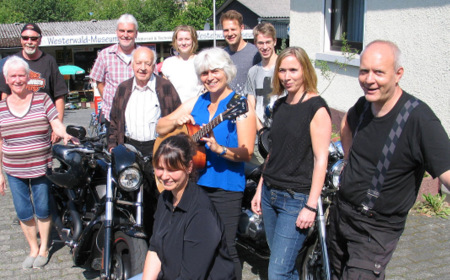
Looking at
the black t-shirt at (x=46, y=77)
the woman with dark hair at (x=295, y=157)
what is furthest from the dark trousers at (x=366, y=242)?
the black t-shirt at (x=46, y=77)

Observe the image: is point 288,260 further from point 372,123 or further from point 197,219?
point 372,123

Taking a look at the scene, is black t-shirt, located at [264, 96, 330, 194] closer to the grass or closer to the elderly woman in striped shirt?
the elderly woman in striped shirt

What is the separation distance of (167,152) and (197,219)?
39cm

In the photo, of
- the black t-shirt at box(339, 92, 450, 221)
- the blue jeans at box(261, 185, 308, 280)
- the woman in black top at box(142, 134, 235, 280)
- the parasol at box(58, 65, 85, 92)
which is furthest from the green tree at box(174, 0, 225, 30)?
the black t-shirt at box(339, 92, 450, 221)

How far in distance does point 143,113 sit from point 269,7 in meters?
31.2

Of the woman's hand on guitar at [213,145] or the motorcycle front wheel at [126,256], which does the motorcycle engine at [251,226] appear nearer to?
the motorcycle front wheel at [126,256]

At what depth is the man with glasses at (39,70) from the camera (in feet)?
16.2

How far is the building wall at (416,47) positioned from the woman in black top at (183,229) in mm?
4242

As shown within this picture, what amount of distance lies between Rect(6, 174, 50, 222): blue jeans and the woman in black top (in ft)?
6.69

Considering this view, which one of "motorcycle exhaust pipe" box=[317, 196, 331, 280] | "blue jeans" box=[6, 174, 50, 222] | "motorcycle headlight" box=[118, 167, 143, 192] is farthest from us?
"blue jeans" box=[6, 174, 50, 222]

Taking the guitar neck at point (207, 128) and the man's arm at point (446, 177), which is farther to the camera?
the guitar neck at point (207, 128)

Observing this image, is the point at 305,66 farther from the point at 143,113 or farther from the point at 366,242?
the point at 143,113

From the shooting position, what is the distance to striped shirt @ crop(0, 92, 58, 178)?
161 inches

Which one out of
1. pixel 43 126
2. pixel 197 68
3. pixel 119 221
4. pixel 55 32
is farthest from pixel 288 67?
pixel 55 32
